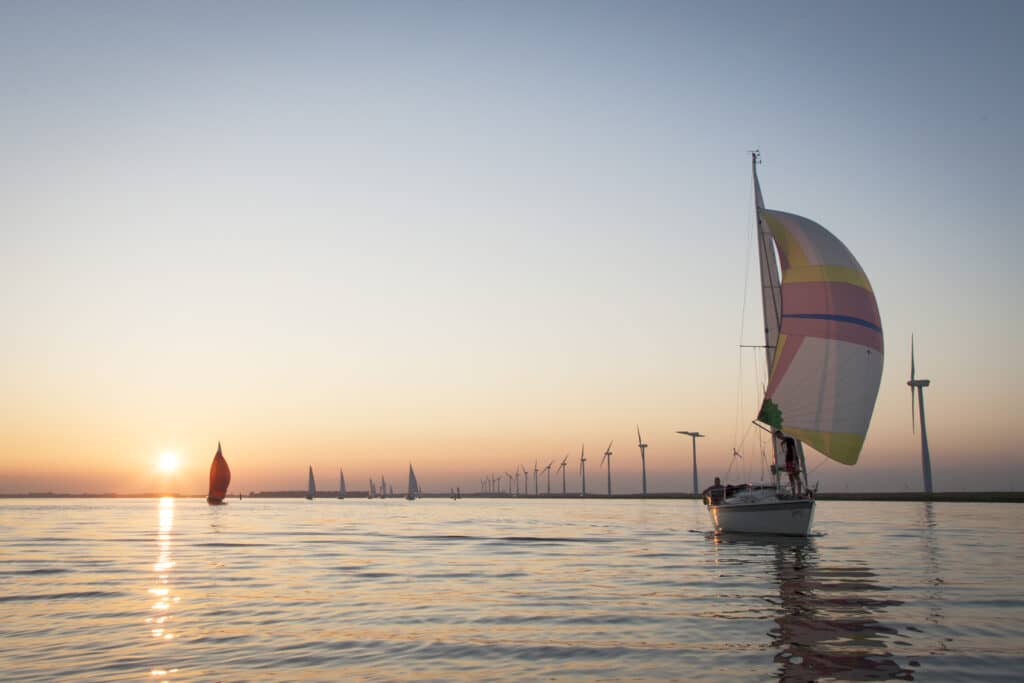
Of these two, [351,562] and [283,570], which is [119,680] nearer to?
[283,570]

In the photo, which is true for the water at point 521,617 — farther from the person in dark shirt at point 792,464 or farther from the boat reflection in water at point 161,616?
the person in dark shirt at point 792,464

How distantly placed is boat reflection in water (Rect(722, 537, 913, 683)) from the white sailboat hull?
1511 cm

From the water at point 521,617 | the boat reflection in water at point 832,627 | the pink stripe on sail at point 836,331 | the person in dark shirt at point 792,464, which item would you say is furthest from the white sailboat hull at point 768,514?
the boat reflection in water at point 832,627

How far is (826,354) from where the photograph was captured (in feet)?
168

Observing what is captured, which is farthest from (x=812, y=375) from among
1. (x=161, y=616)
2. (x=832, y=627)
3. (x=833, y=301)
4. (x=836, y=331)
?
(x=161, y=616)

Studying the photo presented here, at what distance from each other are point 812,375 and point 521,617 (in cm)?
3370

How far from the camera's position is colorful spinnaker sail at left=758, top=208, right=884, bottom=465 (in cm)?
5066

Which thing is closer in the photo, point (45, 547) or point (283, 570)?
point (283, 570)

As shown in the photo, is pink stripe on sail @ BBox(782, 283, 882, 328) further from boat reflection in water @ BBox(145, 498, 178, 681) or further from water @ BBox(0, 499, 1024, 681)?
boat reflection in water @ BBox(145, 498, 178, 681)

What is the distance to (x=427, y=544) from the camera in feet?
188

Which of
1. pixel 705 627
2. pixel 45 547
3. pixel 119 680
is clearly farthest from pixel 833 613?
pixel 45 547

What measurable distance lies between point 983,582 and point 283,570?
92.0 feet

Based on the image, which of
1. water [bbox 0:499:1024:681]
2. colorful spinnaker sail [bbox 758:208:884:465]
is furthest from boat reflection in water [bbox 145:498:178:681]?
colorful spinnaker sail [bbox 758:208:884:465]

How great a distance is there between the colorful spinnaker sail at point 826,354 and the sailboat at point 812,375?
59 mm
